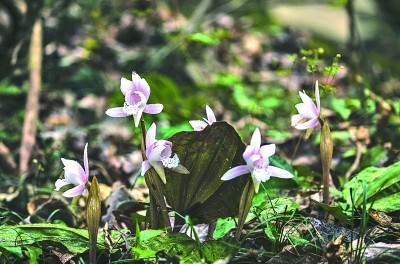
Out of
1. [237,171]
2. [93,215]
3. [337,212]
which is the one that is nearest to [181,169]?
[237,171]

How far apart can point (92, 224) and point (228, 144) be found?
1.79ft

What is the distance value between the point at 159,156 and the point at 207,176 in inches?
A: 10.1

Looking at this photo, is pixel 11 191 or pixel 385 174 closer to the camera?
pixel 385 174

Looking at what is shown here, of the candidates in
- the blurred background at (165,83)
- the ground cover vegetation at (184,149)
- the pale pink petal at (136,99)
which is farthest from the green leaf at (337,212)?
the pale pink petal at (136,99)

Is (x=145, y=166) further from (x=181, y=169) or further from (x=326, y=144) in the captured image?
(x=326, y=144)

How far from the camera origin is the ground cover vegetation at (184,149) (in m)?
1.90

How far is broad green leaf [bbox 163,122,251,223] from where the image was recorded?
1973mm

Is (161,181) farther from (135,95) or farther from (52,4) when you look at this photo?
(52,4)

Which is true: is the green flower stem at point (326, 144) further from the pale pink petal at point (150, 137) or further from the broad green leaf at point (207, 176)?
the pale pink petal at point (150, 137)

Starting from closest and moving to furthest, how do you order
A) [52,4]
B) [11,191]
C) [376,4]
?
[11,191] → [52,4] → [376,4]

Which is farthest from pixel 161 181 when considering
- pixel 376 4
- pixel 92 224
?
pixel 376 4

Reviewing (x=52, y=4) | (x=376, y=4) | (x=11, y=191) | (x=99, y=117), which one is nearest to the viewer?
(x=11, y=191)

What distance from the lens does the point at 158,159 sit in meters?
1.87

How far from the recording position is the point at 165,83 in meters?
4.74
